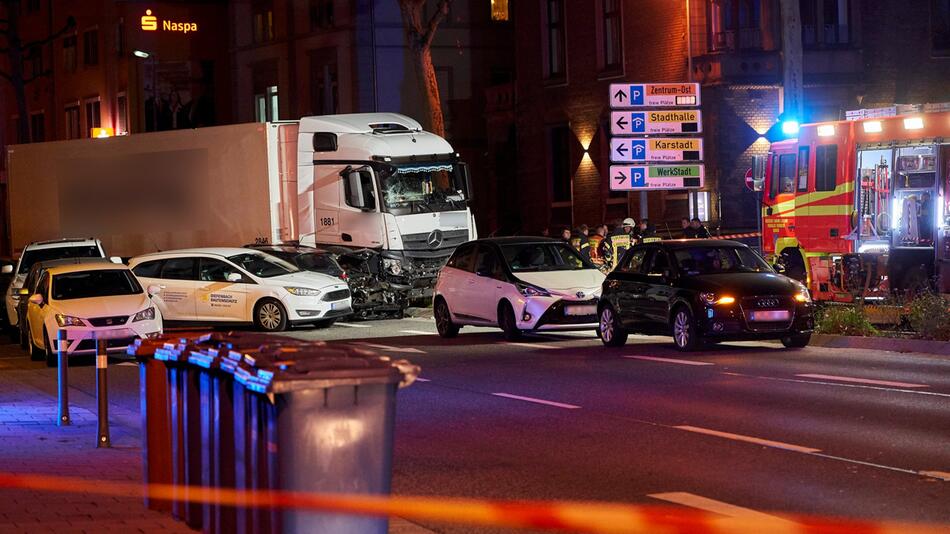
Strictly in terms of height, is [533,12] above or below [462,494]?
above

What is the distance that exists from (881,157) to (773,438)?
14.6m

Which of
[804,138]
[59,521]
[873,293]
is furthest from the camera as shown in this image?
[804,138]

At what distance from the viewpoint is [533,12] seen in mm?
48438

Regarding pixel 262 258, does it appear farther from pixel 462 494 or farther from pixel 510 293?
pixel 462 494

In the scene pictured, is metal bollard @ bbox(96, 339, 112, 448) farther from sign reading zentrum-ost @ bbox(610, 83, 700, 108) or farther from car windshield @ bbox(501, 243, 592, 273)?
sign reading zentrum-ost @ bbox(610, 83, 700, 108)

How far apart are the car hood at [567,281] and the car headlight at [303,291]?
5.46 m

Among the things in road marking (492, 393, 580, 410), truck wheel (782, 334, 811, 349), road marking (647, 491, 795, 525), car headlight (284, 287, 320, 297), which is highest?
car headlight (284, 287, 320, 297)

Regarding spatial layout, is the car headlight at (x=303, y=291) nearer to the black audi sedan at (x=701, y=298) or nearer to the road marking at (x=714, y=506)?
the black audi sedan at (x=701, y=298)

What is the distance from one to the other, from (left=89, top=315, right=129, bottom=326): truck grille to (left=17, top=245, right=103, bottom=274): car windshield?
960 cm

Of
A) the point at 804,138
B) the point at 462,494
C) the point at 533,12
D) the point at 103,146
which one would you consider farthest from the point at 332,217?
the point at 462,494

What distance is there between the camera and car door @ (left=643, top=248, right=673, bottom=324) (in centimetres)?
2106

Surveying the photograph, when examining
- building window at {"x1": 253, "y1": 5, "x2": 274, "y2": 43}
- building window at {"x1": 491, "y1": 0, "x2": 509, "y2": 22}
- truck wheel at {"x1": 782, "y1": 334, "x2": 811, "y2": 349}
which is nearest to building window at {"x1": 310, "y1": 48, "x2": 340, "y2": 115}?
building window at {"x1": 253, "y1": 5, "x2": 274, "y2": 43}

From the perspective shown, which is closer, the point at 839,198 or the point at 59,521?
the point at 59,521

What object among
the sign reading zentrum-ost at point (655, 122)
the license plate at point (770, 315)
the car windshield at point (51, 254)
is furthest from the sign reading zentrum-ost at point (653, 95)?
the car windshield at point (51, 254)
